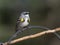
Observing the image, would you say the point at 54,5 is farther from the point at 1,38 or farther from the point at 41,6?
the point at 1,38

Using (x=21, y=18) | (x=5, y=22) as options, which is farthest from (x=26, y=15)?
(x=5, y=22)

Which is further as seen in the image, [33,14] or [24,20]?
[33,14]

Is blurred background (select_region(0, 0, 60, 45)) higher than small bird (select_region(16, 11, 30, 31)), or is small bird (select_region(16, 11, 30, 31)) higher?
small bird (select_region(16, 11, 30, 31))

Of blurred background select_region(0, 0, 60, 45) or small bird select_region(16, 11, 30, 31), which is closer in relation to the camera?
small bird select_region(16, 11, 30, 31)

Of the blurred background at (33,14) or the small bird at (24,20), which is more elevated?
the small bird at (24,20)

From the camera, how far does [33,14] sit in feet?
15.5

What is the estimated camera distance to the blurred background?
4637mm

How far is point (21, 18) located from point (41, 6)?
246cm

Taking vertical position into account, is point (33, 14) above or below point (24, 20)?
below

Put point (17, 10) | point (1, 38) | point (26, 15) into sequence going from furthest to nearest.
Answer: point (17, 10) < point (1, 38) < point (26, 15)

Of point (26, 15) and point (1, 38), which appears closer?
point (26, 15)

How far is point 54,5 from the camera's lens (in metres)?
4.86

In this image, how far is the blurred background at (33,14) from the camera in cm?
464

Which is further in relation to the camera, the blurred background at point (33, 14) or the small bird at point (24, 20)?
the blurred background at point (33, 14)
